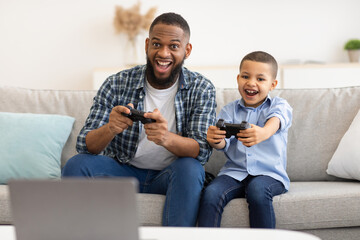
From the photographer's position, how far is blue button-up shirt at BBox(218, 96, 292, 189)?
75.0 inches

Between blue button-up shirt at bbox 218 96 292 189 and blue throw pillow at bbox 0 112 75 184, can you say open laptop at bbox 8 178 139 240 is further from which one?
blue throw pillow at bbox 0 112 75 184

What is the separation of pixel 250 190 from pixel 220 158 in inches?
17.8

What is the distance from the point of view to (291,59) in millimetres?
4328

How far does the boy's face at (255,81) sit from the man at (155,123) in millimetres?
147

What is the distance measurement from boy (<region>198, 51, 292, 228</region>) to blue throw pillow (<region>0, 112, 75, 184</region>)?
75 centimetres

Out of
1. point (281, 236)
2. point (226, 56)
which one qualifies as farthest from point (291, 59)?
point (281, 236)

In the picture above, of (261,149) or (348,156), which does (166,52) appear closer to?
(261,149)

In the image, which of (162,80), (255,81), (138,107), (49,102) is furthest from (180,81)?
(49,102)

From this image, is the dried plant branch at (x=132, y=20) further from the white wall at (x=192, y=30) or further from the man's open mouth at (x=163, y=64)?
the man's open mouth at (x=163, y=64)

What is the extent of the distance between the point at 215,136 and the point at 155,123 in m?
0.24

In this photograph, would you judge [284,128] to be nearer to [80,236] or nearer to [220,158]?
[220,158]

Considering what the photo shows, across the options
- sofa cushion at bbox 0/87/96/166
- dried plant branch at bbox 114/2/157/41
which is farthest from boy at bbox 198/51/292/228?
dried plant branch at bbox 114/2/157/41

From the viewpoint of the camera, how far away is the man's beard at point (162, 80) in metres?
2.04

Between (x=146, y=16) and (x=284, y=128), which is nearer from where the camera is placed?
(x=284, y=128)
